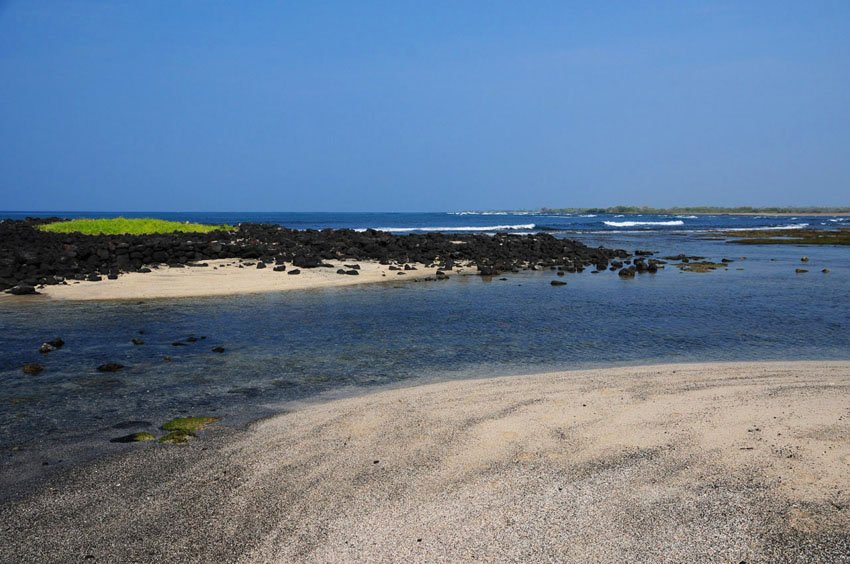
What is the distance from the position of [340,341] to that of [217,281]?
1057cm

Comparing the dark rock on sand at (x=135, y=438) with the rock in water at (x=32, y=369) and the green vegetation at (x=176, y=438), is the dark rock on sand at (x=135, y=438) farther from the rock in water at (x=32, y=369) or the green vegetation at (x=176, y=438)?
the rock in water at (x=32, y=369)

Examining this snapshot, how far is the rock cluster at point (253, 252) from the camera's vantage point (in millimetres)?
22062

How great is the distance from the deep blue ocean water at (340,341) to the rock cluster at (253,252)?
17.4 feet

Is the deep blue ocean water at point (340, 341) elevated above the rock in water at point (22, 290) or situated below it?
below

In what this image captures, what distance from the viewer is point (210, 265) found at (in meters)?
25.1

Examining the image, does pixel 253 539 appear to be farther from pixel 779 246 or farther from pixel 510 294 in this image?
pixel 779 246

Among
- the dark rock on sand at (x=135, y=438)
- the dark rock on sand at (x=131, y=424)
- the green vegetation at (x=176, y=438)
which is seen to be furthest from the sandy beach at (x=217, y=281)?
the green vegetation at (x=176, y=438)

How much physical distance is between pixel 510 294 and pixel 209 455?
1468 cm

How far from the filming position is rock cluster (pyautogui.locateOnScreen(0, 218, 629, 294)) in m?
22.1

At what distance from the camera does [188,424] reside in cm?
703

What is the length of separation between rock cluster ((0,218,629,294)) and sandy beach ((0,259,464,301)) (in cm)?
57

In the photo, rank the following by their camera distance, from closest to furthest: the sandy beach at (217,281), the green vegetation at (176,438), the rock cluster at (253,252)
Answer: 1. the green vegetation at (176,438)
2. the sandy beach at (217,281)
3. the rock cluster at (253,252)

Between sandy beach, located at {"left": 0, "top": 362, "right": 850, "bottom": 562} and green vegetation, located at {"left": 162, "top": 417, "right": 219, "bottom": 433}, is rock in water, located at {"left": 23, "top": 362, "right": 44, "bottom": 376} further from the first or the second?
sandy beach, located at {"left": 0, "top": 362, "right": 850, "bottom": 562}

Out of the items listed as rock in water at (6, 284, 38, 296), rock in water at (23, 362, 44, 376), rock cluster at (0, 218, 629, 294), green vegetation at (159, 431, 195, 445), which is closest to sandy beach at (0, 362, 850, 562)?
green vegetation at (159, 431, 195, 445)
